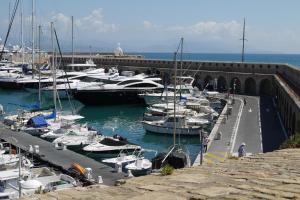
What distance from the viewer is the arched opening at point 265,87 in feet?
218

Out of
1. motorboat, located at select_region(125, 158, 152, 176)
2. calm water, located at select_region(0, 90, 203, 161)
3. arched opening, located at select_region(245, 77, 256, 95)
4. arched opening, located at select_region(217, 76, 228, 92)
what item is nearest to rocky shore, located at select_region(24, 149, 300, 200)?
motorboat, located at select_region(125, 158, 152, 176)

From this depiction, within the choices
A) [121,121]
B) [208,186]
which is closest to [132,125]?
[121,121]

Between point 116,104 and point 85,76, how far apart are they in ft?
44.7

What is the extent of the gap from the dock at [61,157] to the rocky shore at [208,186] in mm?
13044

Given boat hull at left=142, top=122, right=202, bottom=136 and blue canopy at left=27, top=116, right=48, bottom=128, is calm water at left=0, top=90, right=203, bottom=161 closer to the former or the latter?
boat hull at left=142, top=122, right=202, bottom=136

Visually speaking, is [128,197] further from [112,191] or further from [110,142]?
[110,142]

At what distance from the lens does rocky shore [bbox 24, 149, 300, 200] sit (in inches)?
202

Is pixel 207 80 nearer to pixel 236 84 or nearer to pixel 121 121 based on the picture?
pixel 236 84

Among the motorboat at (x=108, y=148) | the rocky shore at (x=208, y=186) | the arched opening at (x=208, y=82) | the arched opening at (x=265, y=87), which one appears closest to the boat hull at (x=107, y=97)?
the arched opening at (x=208, y=82)

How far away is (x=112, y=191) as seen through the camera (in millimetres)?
5785

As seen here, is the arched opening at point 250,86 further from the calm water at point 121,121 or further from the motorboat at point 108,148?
the motorboat at point 108,148

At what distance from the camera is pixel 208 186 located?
18.6 ft

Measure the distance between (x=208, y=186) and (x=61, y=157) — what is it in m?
20.4

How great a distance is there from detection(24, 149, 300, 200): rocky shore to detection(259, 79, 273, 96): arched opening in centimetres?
6070
